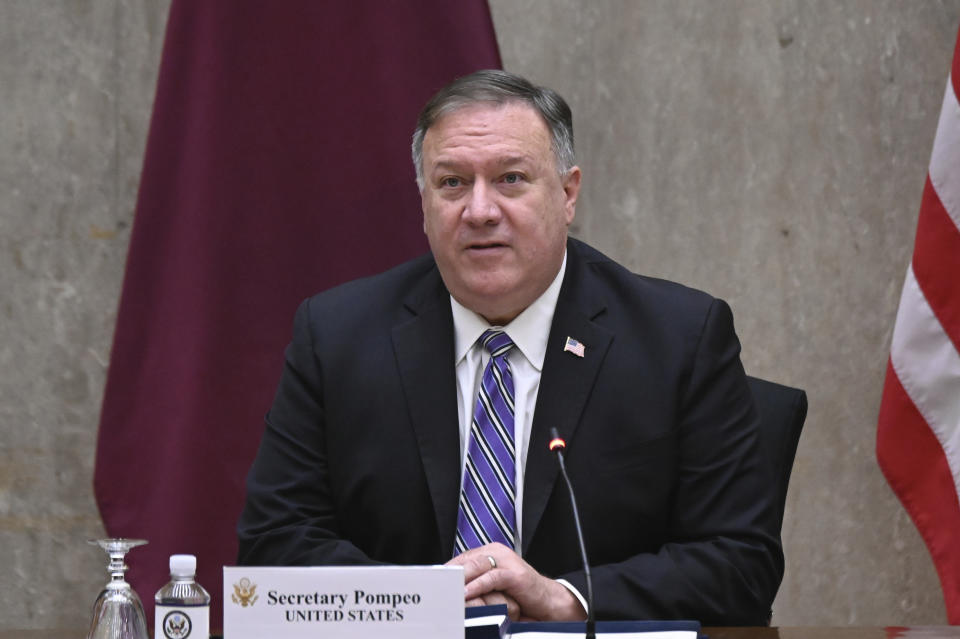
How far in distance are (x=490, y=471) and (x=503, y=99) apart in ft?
2.47

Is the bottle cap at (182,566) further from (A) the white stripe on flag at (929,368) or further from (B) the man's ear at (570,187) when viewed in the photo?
(A) the white stripe on flag at (929,368)

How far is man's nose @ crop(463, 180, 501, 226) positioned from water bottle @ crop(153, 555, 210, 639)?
1044 millimetres

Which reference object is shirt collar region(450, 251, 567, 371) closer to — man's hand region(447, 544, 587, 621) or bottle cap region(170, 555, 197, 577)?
man's hand region(447, 544, 587, 621)

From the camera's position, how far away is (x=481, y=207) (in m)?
2.46

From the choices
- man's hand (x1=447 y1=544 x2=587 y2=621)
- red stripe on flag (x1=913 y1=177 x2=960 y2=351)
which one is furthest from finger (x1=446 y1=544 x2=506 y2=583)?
red stripe on flag (x1=913 y1=177 x2=960 y2=351)

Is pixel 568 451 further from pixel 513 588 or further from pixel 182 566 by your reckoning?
pixel 182 566

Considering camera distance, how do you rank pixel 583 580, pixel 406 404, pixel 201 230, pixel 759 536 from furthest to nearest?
pixel 201 230
pixel 406 404
pixel 759 536
pixel 583 580

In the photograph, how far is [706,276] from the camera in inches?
148

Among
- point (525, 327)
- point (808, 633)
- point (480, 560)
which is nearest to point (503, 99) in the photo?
point (525, 327)

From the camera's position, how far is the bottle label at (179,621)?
5.34 feet

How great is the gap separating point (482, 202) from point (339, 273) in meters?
1.00

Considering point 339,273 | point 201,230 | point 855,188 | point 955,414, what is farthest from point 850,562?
point 201,230

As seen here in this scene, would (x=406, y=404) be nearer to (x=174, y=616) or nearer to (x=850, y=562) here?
(x=174, y=616)

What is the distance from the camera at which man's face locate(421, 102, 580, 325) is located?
249 centimetres
